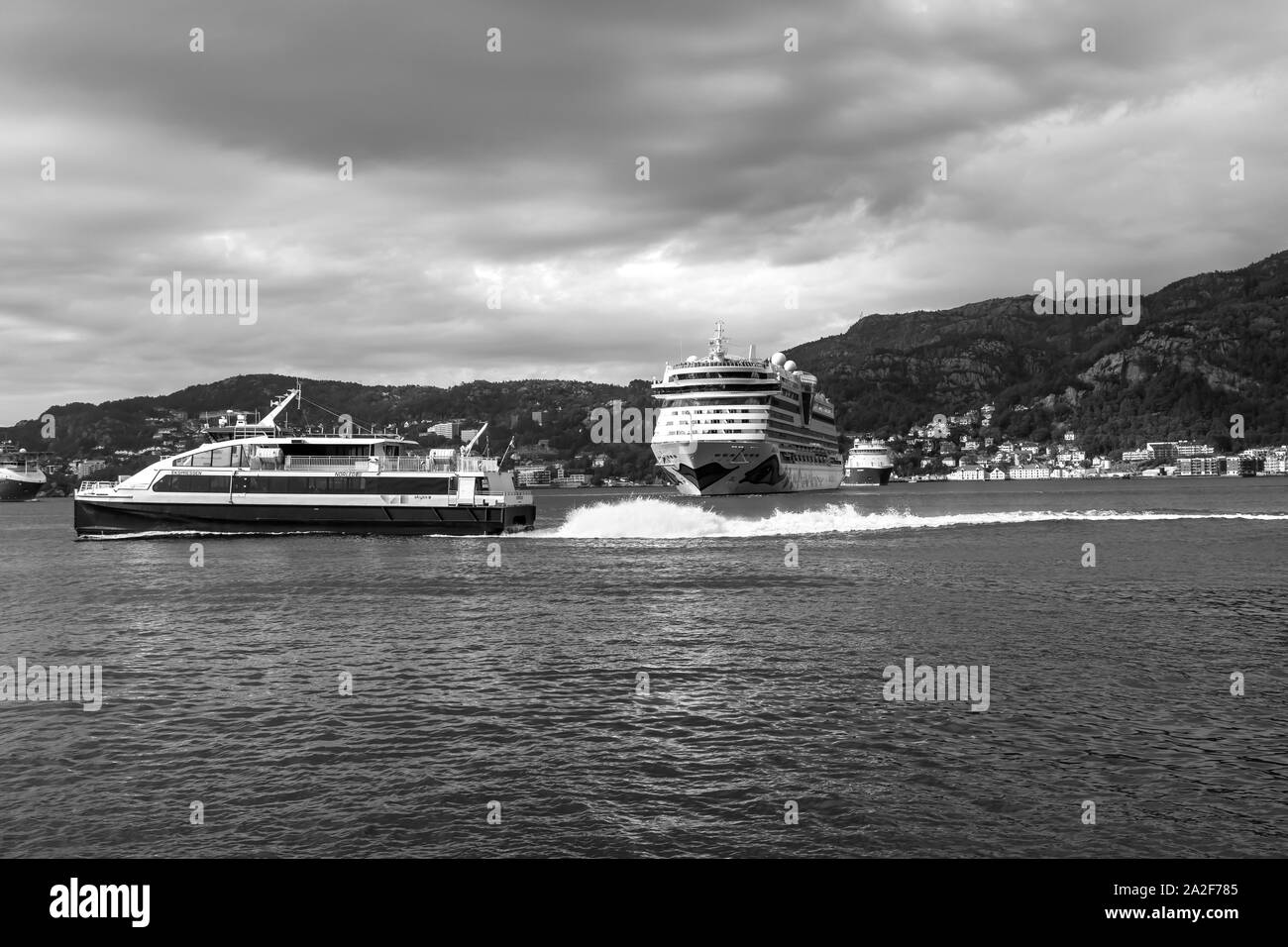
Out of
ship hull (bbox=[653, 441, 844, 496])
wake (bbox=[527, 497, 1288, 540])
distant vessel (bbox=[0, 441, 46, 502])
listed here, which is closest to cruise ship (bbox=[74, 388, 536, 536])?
wake (bbox=[527, 497, 1288, 540])

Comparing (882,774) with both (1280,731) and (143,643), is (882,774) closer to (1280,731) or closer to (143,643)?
(1280,731)

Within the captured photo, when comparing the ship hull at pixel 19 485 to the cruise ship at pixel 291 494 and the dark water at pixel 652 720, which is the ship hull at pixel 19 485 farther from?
the dark water at pixel 652 720

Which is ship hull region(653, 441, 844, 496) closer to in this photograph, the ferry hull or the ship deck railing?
the ship deck railing

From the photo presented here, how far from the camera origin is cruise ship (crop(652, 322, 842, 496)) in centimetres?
12788

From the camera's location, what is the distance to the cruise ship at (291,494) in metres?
61.1

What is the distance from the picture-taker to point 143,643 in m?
25.2

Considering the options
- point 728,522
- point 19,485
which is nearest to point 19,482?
point 19,485

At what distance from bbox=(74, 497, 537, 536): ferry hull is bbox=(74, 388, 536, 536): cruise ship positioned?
67 mm

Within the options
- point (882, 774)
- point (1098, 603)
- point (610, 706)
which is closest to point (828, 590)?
point (1098, 603)
